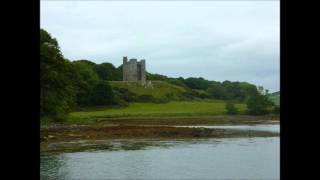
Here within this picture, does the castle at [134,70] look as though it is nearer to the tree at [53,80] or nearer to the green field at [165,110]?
the green field at [165,110]

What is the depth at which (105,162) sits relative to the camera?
29.2 metres

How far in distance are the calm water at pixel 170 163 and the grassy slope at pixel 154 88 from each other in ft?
167

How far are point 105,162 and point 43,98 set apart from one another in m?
12.8

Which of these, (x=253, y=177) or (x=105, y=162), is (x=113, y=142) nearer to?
(x=105, y=162)

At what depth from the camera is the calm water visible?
2456 cm

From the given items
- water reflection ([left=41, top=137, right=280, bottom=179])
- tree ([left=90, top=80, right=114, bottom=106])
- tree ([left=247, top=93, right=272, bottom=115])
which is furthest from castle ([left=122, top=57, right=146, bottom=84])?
water reflection ([left=41, top=137, right=280, bottom=179])

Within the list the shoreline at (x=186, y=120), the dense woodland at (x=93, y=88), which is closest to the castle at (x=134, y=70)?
the dense woodland at (x=93, y=88)

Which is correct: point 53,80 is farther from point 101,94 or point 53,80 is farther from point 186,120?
point 186,120

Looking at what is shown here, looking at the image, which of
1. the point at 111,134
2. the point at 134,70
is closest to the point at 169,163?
the point at 111,134

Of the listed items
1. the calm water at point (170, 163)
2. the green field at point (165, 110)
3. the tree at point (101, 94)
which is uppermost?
the tree at point (101, 94)

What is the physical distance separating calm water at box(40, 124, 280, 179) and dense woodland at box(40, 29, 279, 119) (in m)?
7.80

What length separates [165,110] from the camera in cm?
7994

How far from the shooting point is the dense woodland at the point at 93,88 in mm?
39500
